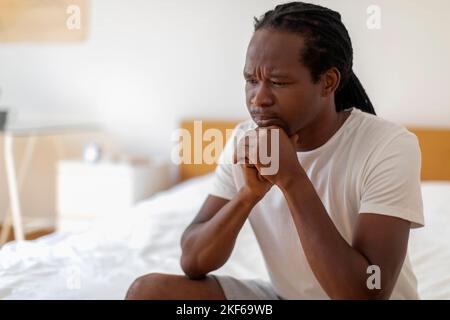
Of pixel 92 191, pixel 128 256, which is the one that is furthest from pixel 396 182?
pixel 92 191

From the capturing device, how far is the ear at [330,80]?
0.71 m

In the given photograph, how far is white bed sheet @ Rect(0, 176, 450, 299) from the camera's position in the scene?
3.26ft

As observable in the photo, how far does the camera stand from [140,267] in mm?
1244

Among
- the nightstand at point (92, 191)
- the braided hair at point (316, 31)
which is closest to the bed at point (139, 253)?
the braided hair at point (316, 31)

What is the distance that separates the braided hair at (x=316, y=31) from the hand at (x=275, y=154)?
0.09 metres

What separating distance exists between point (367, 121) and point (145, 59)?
4.92ft

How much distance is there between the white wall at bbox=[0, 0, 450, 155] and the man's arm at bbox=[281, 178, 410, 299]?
0.69 ft

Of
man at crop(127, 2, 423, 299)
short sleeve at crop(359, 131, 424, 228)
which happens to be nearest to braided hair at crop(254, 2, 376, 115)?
man at crop(127, 2, 423, 299)

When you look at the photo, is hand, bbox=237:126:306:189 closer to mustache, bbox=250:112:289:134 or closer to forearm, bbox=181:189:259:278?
mustache, bbox=250:112:289:134

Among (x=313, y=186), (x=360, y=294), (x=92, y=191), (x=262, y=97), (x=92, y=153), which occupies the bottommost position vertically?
(x=92, y=191)

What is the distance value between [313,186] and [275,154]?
75 mm

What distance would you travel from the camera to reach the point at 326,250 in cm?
65

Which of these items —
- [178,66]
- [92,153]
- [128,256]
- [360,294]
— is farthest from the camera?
[92,153]

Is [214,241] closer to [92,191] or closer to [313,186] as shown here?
[313,186]
